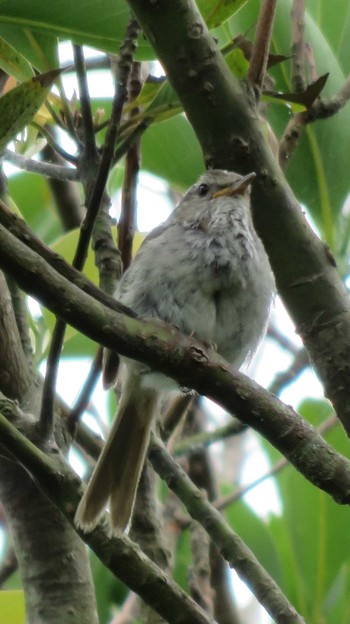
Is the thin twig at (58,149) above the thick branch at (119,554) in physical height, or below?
above

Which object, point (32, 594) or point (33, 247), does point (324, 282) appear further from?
point (32, 594)

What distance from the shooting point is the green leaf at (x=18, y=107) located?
1.86 m

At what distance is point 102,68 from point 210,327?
1.25m

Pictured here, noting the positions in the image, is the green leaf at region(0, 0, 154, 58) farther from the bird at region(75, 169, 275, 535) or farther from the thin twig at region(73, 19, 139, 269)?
the bird at region(75, 169, 275, 535)

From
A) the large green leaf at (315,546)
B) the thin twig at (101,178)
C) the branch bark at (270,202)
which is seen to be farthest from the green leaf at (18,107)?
the large green leaf at (315,546)

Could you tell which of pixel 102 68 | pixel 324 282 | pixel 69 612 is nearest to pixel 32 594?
pixel 69 612

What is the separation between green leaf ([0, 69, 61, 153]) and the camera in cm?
186

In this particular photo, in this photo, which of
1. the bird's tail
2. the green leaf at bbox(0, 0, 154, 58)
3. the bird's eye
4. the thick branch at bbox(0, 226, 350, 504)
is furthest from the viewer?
the bird's eye

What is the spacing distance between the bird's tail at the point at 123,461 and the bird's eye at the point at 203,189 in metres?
0.69

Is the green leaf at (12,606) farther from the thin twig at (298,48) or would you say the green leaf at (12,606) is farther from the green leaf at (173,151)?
the thin twig at (298,48)

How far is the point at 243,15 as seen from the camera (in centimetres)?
295

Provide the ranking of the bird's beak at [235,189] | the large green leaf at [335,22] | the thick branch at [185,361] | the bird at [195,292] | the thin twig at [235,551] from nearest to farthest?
the thick branch at [185,361] → the thin twig at [235,551] → the bird's beak at [235,189] → the bird at [195,292] → the large green leaf at [335,22]

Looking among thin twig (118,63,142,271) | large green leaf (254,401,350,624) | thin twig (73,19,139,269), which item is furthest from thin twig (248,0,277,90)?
large green leaf (254,401,350,624)

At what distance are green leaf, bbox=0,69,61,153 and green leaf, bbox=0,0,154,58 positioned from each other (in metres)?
0.46
